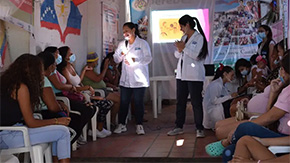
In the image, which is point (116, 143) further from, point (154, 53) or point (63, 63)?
point (154, 53)

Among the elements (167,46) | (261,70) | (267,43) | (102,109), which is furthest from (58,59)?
(167,46)

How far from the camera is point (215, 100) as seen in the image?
5480mm

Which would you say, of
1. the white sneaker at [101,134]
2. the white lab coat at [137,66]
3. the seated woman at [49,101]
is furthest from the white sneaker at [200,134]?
the seated woman at [49,101]

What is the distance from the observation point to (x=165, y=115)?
24.5ft

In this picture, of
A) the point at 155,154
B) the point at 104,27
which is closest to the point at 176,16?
the point at 104,27

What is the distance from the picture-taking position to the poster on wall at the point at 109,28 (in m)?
7.16

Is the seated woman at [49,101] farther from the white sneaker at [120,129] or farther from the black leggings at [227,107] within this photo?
the black leggings at [227,107]

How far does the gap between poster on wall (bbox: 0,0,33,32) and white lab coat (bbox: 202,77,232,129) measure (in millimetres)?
2514

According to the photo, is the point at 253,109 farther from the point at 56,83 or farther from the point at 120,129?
the point at 120,129

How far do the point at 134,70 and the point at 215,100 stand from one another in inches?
45.9

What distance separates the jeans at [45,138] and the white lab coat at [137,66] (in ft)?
7.61

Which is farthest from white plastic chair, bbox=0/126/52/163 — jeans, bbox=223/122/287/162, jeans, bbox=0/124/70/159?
jeans, bbox=223/122/287/162

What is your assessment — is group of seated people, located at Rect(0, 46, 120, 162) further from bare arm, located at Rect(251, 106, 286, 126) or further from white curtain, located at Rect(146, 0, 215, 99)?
white curtain, located at Rect(146, 0, 215, 99)

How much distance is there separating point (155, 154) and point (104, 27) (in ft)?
11.2
